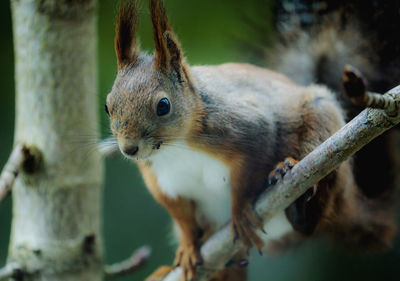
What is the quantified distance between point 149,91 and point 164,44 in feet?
0.43

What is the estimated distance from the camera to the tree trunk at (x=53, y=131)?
1.43 meters

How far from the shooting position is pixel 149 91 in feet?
3.66

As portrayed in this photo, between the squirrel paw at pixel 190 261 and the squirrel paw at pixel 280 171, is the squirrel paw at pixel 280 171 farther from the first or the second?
the squirrel paw at pixel 190 261

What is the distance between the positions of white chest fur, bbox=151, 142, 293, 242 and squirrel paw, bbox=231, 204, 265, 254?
0.33ft

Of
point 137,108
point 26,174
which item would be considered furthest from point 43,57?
point 137,108

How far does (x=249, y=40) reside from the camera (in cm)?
192

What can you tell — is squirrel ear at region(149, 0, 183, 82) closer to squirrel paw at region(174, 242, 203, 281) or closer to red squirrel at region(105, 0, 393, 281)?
red squirrel at region(105, 0, 393, 281)

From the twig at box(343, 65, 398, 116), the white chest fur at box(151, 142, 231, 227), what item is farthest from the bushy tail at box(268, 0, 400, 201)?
the twig at box(343, 65, 398, 116)

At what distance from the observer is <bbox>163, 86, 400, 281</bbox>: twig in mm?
918

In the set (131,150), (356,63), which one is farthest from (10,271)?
(356,63)

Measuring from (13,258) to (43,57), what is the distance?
652 mm

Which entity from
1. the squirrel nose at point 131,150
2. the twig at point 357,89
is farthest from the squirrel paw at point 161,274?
the twig at point 357,89

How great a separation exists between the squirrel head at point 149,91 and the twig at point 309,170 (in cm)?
30

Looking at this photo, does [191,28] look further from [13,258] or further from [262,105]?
[13,258]
